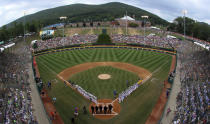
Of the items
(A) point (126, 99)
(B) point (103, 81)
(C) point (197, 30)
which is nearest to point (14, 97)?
(B) point (103, 81)

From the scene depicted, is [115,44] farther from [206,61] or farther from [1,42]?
[1,42]

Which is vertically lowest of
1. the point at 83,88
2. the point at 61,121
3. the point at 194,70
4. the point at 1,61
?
the point at 61,121

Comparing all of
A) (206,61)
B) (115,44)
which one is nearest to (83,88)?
(206,61)

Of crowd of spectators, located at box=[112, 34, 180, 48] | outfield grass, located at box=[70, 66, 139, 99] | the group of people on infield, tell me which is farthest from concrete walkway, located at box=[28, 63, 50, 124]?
crowd of spectators, located at box=[112, 34, 180, 48]

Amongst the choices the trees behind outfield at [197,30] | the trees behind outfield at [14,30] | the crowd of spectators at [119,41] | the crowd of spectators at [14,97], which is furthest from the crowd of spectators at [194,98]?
the trees behind outfield at [14,30]

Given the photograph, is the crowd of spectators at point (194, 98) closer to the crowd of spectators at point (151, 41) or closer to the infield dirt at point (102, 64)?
the infield dirt at point (102, 64)
